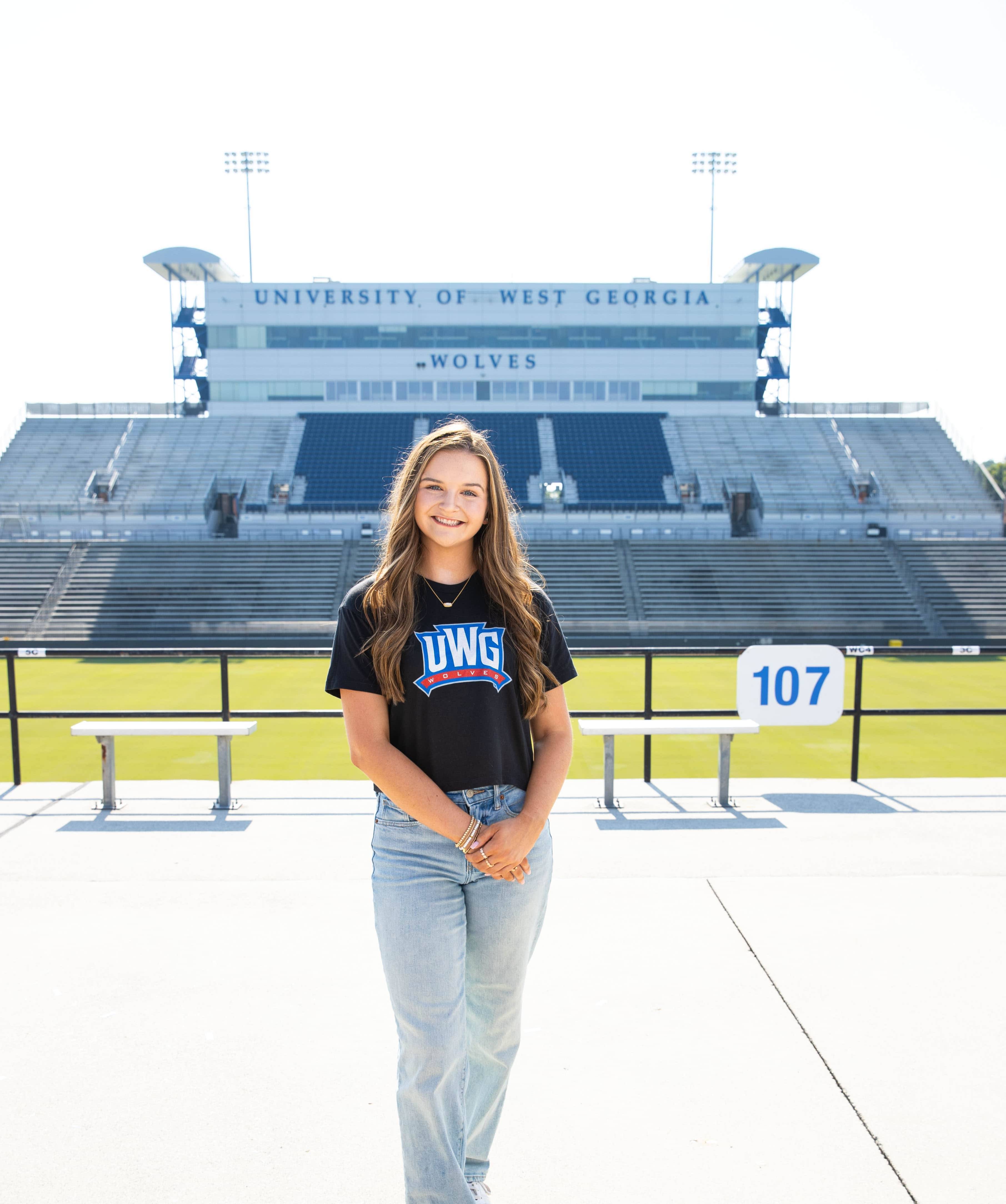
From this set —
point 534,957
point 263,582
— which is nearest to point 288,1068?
point 534,957

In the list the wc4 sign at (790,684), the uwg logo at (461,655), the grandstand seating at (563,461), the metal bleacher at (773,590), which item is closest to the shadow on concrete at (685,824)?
the wc4 sign at (790,684)

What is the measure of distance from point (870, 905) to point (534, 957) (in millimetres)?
1506

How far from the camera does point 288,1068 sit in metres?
2.53

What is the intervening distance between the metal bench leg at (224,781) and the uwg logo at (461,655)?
11.3 ft

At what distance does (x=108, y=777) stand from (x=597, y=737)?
6.42m

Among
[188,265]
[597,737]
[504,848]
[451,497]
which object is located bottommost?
[597,737]

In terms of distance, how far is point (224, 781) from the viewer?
16.8 ft

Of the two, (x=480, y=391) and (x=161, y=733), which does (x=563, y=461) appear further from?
(x=161, y=733)

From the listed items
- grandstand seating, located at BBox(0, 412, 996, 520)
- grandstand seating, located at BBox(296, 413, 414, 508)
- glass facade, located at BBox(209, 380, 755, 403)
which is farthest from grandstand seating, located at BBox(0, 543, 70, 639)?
glass facade, located at BBox(209, 380, 755, 403)

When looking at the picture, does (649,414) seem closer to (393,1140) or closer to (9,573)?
(9,573)

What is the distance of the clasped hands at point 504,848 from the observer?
6.40 ft

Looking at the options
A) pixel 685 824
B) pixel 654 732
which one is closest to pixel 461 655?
pixel 685 824

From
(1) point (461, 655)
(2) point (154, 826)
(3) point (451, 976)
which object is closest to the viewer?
(3) point (451, 976)

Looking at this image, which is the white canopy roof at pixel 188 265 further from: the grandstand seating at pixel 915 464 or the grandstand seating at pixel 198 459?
the grandstand seating at pixel 915 464
